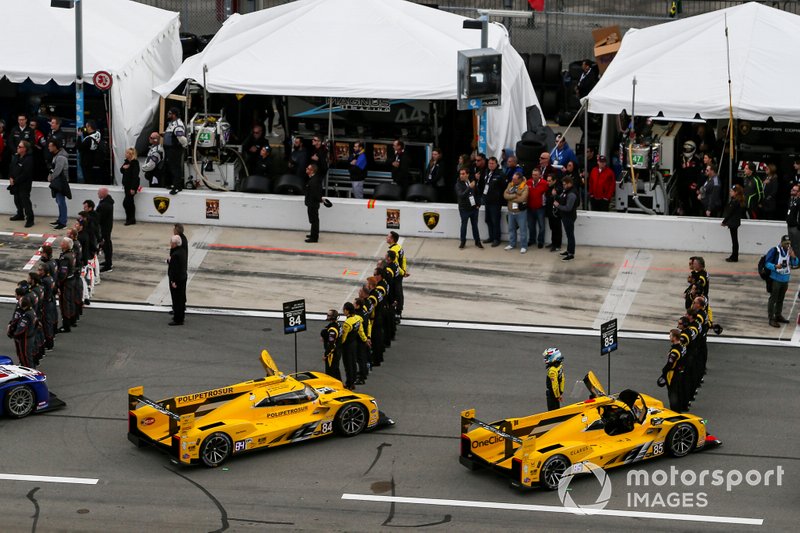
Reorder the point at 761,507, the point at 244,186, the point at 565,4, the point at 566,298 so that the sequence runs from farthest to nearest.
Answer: the point at 565,4 < the point at 244,186 < the point at 566,298 < the point at 761,507

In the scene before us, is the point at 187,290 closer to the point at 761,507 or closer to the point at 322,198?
the point at 322,198

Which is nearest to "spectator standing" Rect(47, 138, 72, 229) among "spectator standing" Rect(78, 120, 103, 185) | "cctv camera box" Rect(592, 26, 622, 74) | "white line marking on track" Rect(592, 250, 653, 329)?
"spectator standing" Rect(78, 120, 103, 185)

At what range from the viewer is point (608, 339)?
18.5 m

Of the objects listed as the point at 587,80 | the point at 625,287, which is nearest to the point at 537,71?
the point at 587,80

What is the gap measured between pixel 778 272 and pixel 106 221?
10.8 m

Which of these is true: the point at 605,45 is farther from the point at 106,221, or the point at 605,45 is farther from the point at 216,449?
the point at 216,449

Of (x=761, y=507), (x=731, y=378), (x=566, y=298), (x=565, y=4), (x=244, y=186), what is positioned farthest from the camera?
(x=565, y=4)

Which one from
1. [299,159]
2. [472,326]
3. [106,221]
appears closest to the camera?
[472,326]

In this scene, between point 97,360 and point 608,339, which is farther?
point 97,360

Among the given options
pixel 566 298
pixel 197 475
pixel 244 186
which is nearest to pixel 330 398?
pixel 197 475

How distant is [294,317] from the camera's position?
19484 millimetres

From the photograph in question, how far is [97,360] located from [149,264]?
450 centimetres

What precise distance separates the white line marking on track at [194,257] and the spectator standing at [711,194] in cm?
868

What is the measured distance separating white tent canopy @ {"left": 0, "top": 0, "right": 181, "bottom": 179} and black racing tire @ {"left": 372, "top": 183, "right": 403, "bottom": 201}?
510 centimetres
